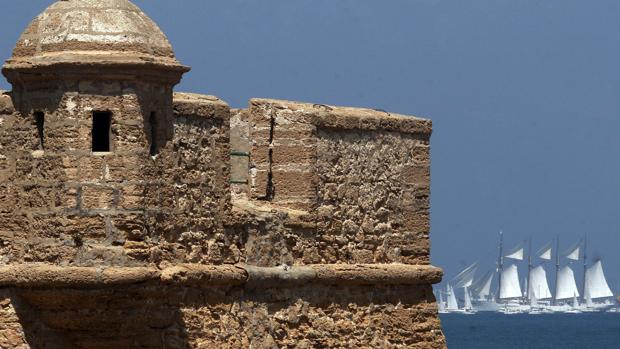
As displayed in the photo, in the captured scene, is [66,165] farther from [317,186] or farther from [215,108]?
[317,186]

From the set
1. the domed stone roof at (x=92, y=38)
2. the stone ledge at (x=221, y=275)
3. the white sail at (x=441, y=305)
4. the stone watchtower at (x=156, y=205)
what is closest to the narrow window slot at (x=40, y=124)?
the stone watchtower at (x=156, y=205)

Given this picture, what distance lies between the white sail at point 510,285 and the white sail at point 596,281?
232 inches

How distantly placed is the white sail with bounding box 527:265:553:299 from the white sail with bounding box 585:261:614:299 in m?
2.94

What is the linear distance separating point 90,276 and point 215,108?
6.73 feet

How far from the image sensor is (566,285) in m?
156

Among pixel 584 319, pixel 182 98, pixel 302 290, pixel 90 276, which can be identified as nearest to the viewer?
pixel 90 276

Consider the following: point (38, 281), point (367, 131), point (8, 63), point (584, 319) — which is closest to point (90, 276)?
point (38, 281)

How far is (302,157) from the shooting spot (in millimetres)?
17938

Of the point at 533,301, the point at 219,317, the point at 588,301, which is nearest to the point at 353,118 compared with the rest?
the point at 219,317

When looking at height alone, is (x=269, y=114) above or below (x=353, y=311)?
above

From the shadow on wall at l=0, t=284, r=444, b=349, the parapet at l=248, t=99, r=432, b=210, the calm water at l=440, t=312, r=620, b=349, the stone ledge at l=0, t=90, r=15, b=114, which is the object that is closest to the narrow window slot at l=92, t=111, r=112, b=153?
the stone ledge at l=0, t=90, r=15, b=114

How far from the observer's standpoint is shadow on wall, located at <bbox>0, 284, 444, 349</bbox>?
1538cm

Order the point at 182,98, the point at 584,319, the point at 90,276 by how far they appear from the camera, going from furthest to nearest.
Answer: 1. the point at 584,319
2. the point at 182,98
3. the point at 90,276

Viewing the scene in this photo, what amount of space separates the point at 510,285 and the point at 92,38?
138 m
